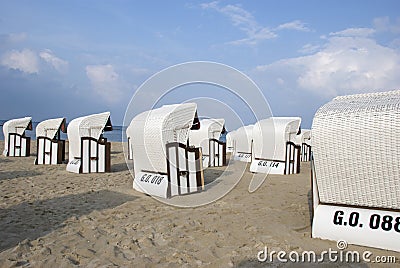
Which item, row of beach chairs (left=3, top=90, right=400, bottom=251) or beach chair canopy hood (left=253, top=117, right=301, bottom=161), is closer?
row of beach chairs (left=3, top=90, right=400, bottom=251)

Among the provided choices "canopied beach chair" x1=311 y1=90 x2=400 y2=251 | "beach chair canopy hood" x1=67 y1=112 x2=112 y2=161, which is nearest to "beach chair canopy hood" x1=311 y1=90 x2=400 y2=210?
"canopied beach chair" x1=311 y1=90 x2=400 y2=251

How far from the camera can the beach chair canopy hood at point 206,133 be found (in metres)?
15.2

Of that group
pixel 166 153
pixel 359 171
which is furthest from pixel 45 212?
pixel 359 171

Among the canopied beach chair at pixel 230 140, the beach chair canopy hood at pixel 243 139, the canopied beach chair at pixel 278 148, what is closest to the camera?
the canopied beach chair at pixel 278 148

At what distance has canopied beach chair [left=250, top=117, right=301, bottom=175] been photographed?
1258 centimetres

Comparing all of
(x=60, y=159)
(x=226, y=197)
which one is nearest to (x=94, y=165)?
(x=60, y=159)

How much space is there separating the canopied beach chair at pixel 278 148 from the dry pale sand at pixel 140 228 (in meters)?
3.81

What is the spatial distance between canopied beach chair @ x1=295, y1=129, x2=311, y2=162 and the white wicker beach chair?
2.76 meters

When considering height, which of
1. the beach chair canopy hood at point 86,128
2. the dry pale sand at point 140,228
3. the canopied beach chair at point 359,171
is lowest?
the dry pale sand at point 140,228

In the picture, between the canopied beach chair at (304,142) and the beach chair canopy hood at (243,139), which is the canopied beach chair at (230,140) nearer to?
the beach chair canopy hood at (243,139)

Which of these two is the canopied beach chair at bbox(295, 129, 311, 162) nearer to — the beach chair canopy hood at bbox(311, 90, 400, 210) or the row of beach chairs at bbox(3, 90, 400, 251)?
the row of beach chairs at bbox(3, 90, 400, 251)

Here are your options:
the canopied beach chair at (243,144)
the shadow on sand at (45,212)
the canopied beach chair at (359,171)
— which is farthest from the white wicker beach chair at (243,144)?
the canopied beach chair at (359,171)

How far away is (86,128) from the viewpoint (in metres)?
12.1

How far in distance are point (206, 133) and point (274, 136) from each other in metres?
3.45
